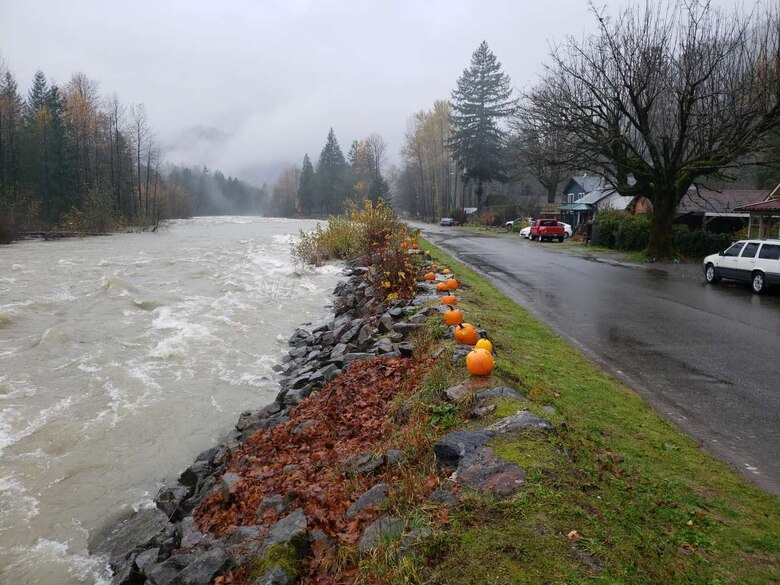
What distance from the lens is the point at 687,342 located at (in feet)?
29.2

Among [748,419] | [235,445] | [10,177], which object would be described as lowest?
[235,445]

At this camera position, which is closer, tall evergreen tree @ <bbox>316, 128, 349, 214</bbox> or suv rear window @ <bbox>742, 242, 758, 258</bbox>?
suv rear window @ <bbox>742, 242, 758, 258</bbox>

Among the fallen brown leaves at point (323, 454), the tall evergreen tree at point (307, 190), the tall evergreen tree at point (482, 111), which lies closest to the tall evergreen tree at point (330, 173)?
the tall evergreen tree at point (307, 190)

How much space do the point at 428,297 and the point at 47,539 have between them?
7.10 metres

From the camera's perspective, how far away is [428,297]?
10.2 metres

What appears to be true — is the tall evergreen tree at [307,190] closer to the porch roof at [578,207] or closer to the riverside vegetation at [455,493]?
the porch roof at [578,207]

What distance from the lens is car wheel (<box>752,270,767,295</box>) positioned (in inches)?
577

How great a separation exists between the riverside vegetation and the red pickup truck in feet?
104

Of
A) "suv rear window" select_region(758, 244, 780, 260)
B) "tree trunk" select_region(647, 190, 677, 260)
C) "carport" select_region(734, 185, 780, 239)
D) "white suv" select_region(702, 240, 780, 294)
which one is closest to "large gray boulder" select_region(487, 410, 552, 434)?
"white suv" select_region(702, 240, 780, 294)

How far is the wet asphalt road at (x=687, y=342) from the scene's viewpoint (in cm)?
530

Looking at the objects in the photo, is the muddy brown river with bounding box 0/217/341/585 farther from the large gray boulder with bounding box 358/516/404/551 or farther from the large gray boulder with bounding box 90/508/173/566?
the large gray boulder with bounding box 358/516/404/551

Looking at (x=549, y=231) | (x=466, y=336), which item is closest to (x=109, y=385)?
(x=466, y=336)

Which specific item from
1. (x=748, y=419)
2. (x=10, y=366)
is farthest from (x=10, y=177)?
(x=748, y=419)

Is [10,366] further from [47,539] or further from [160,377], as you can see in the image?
[47,539]
